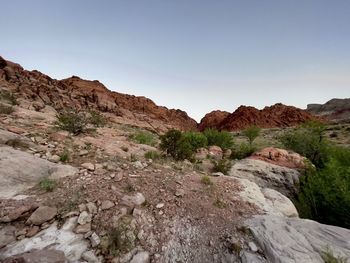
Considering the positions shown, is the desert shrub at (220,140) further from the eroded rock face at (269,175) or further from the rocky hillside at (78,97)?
the rocky hillside at (78,97)

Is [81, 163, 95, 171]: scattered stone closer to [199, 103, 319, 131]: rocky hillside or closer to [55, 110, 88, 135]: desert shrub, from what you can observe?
[55, 110, 88, 135]: desert shrub

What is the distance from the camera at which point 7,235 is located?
395cm

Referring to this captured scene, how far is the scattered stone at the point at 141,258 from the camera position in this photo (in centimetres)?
385

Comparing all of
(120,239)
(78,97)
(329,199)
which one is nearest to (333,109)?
(78,97)

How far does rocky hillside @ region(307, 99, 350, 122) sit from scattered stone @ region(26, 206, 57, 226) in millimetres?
110911

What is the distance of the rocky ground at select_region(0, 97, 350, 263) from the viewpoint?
12.9 feet

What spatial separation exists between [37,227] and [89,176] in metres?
1.64

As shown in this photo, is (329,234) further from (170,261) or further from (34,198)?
(34,198)

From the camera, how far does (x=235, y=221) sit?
481 cm

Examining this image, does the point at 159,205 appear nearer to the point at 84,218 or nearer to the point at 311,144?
the point at 84,218

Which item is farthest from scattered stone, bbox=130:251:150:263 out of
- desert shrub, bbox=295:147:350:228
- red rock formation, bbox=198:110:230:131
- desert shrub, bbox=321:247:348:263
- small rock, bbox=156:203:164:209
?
red rock formation, bbox=198:110:230:131

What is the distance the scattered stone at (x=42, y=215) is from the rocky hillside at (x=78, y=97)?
2557cm

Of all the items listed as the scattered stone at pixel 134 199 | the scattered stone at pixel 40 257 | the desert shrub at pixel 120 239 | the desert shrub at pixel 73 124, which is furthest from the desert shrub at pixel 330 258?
the desert shrub at pixel 73 124

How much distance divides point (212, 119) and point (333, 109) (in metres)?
59.7
